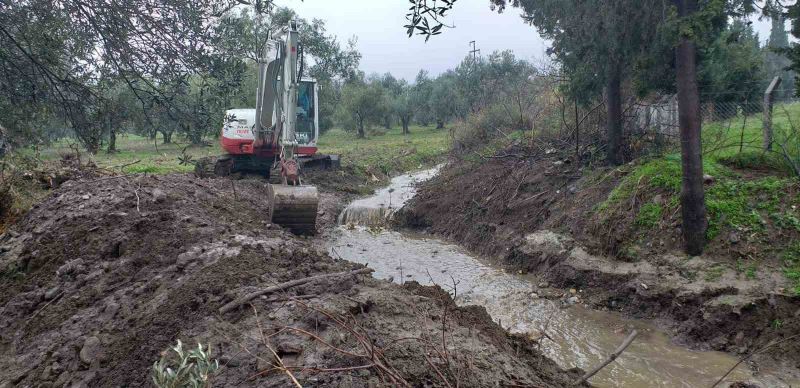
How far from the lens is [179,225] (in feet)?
25.7

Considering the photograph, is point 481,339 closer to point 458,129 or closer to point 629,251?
point 629,251

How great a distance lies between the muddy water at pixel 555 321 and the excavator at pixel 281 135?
1.54 meters

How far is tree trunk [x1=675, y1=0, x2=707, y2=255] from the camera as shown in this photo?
8102 mm

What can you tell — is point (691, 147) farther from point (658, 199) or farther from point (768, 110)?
point (768, 110)

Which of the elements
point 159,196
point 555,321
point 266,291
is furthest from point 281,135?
point 266,291

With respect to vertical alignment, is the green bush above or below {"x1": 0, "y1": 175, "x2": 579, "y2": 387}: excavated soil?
above

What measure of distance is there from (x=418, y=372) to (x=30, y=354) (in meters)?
3.99

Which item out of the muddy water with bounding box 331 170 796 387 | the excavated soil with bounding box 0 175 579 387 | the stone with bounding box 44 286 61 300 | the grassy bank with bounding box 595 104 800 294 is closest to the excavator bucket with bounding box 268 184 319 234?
the muddy water with bounding box 331 170 796 387

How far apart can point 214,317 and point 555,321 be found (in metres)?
5.04

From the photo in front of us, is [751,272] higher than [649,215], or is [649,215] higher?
[649,215]

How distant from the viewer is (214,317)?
16.4 ft

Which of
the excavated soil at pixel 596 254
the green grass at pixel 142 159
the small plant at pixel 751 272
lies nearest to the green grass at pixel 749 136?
the excavated soil at pixel 596 254

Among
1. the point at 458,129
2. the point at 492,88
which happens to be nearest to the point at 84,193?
the point at 458,129

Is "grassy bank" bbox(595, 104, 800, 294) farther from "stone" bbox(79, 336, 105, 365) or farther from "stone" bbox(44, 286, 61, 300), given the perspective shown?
"stone" bbox(44, 286, 61, 300)
